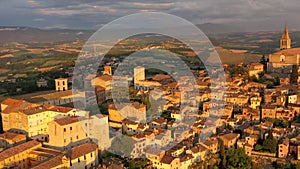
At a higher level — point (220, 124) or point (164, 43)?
point (164, 43)

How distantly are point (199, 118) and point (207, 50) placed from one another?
58.1 ft

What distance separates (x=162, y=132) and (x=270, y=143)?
2627mm

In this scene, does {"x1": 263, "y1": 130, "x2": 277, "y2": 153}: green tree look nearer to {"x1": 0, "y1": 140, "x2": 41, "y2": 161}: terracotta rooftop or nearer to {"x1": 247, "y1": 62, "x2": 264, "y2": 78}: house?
{"x1": 0, "y1": 140, "x2": 41, "y2": 161}: terracotta rooftop

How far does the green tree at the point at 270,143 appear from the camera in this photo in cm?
841

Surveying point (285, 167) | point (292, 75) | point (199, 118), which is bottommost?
point (285, 167)

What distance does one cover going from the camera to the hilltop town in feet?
25.9

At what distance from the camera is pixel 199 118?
408 inches

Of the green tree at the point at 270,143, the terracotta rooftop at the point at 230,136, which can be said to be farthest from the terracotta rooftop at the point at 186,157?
the green tree at the point at 270,143

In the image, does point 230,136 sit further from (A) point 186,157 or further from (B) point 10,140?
(B) point 10,140

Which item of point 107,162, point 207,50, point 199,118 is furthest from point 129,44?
point 107,162

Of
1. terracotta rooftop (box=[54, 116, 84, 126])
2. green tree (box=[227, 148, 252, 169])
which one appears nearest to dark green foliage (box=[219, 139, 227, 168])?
green tree (box=[227, 148, 252, 169])

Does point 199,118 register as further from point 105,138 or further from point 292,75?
point 292,75

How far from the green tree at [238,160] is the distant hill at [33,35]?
150 feet

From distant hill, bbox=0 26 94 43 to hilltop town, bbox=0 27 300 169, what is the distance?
4197 cm
